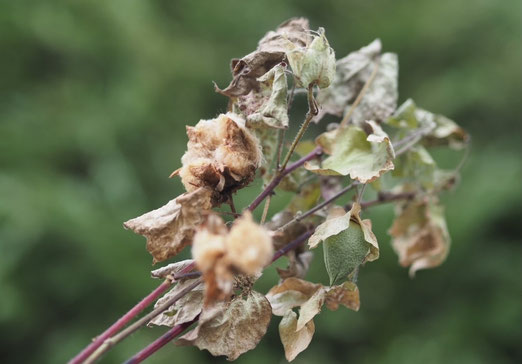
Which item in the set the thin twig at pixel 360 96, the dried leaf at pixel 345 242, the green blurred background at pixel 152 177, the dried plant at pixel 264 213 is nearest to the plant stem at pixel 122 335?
the dried plant at pixel 264 213

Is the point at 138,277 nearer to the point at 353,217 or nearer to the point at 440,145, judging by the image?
the point at 440,145

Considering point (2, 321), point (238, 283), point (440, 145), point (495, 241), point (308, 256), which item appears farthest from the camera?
point (495, 241)

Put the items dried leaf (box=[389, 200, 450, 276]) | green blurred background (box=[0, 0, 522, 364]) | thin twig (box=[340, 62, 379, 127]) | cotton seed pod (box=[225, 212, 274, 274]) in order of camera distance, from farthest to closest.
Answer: green blurred background (box=[0, 0, 522, 364]) → dried leaf (box=[389, 200, 450, 276]) → thin twig (box=[340, 62, 379, 127]) → cotton seed pod (box=[225, 212, 274, 274])

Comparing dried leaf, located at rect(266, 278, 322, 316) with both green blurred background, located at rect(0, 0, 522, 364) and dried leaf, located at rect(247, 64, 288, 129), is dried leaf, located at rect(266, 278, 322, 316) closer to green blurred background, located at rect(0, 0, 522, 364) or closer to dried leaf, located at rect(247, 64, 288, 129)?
dried leaf, located at rect(247, 64, 288, 129)

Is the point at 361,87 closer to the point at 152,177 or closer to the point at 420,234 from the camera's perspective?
the point at 420,234

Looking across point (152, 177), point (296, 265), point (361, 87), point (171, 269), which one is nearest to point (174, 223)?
point (171, 269)

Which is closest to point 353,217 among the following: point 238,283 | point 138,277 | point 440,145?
point 238,283

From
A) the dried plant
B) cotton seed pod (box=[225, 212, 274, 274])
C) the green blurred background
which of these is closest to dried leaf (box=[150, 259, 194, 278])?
the dried plant
